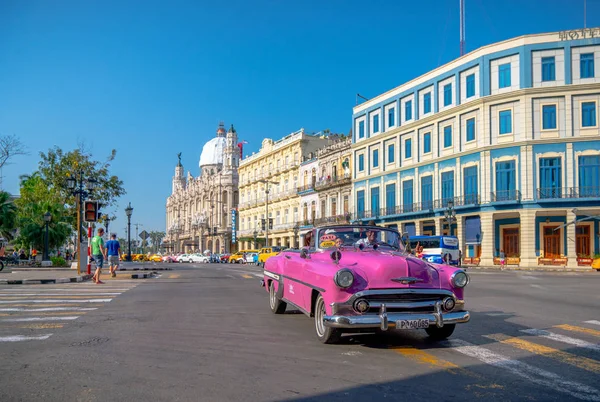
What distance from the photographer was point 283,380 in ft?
17.8

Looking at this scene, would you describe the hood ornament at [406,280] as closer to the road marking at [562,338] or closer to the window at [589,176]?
the road marking at [562,338]

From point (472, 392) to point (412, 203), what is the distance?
152 ft

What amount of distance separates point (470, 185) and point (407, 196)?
320 inches

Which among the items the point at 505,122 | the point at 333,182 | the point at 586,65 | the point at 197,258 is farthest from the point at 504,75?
the point at 197,258

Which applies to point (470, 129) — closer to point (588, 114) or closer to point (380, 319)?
point (588, 114)

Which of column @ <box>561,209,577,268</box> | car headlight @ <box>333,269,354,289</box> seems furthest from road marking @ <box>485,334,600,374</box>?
column @ <box>561,209,577,268</box>

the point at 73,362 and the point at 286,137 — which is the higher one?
the point at 286,137

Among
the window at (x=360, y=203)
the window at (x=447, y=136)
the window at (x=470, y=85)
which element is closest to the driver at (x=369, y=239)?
the window at (x=470, y=85)

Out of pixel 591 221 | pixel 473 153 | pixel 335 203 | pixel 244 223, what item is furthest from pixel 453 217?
pixel 244 223

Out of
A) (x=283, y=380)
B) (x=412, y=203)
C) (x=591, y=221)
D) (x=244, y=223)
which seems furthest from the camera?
(x=244, y=223)

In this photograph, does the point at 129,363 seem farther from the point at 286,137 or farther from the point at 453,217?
the point at 286,137

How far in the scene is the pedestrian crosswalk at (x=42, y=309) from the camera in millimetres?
8211

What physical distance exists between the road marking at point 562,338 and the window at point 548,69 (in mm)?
36149

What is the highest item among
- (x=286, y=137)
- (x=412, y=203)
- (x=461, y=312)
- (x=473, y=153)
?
(x=286, y=137)
